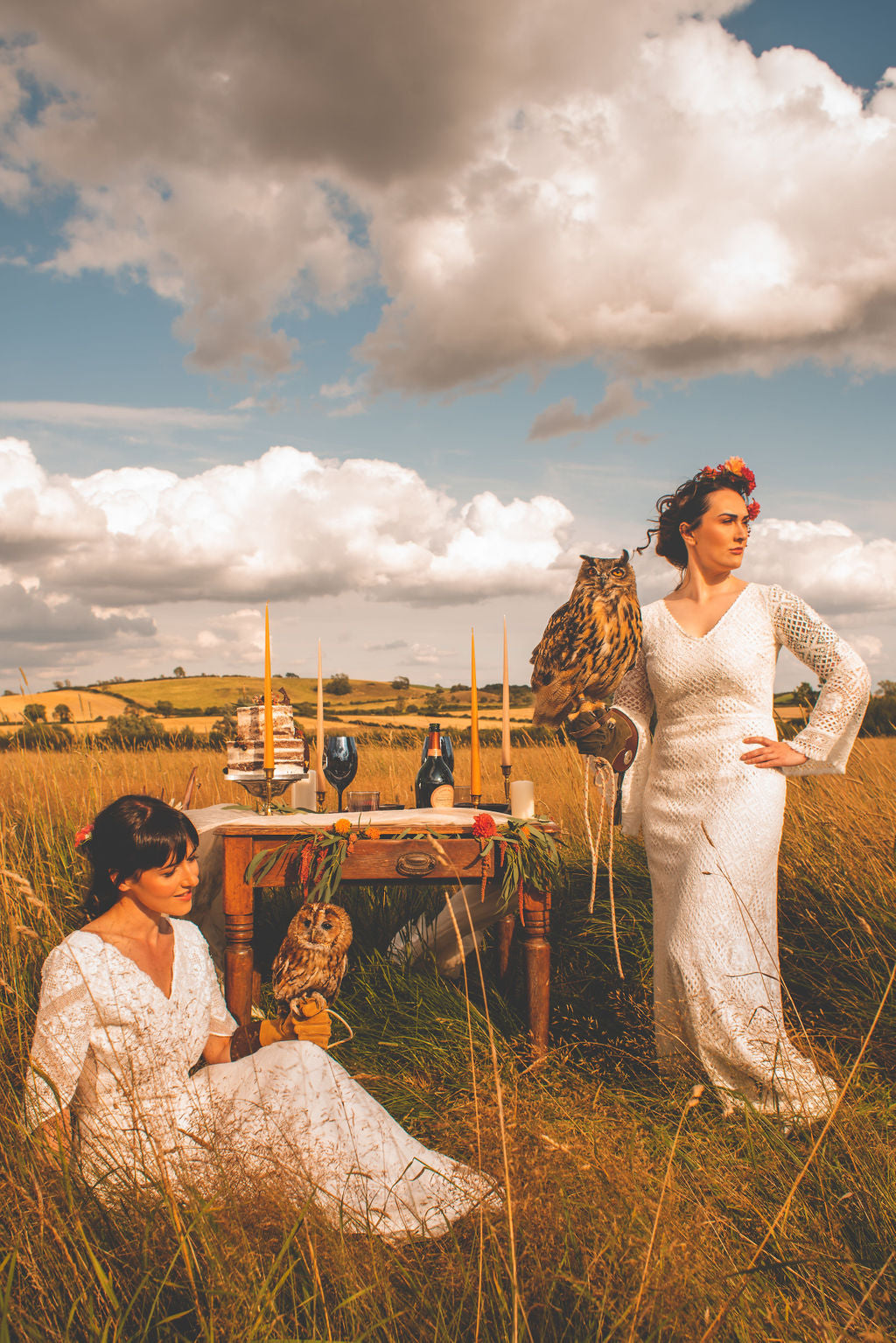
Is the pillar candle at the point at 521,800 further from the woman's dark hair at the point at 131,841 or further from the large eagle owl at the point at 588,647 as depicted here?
the woman's dark hair at the point at 131,841

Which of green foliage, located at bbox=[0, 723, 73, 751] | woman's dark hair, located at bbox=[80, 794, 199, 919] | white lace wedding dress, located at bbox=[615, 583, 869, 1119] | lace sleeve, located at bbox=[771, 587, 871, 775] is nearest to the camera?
woman's dark hair, located at bbox=[80, 794, 199, 919]

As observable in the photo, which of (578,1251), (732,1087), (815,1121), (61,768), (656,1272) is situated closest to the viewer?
(656,1272)

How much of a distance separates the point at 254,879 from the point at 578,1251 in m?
1.62

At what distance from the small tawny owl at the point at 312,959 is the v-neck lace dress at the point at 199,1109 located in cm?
23

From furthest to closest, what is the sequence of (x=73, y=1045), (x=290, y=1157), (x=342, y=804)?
(x=342, y=804), (x=73, y=1045), (x=290, y=1157)

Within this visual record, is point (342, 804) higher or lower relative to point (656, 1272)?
higher

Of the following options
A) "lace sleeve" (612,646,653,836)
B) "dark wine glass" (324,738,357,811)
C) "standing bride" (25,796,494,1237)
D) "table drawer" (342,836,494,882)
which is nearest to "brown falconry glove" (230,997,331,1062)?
"standing bride" (25,796,494,1237)

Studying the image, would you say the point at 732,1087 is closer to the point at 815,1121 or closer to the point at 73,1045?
the point at 815,1121

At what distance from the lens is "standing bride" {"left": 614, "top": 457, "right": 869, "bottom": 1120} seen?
266 centimetres

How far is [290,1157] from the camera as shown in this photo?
70.9 inches

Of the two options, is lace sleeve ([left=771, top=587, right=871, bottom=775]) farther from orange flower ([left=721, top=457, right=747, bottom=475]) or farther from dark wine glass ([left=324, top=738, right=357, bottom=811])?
dark wine glass ([left=324, top=738, right=357, bottom=811])

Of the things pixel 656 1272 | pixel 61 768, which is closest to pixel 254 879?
pixel 656 1272

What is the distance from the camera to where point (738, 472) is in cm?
281

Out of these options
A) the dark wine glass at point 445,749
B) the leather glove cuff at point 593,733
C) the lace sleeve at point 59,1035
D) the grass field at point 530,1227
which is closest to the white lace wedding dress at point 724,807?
the grass field at point 530,1227
